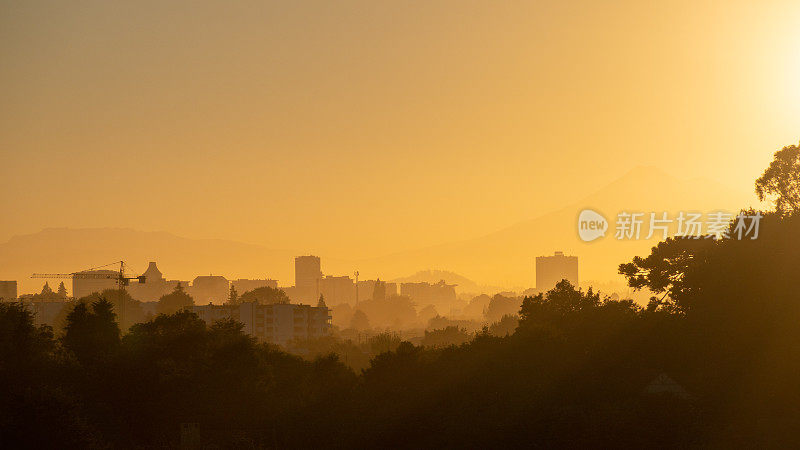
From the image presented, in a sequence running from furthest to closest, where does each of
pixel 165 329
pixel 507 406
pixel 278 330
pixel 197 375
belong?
pixel 278 330 < pixel 165 329 < pixel 197 375 < pixel 507 406

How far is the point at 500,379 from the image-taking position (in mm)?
60031

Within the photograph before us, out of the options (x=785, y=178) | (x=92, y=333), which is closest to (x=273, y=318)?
(x=92, y=333)

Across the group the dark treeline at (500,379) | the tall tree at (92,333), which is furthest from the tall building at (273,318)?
the dark treeline at (500,379)

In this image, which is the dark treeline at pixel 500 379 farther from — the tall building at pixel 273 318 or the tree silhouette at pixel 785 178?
the tall building at pixel 273 318

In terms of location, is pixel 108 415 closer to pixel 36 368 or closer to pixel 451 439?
pixel 36 368

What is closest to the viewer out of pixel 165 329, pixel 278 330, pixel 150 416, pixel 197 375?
pixel 150 416

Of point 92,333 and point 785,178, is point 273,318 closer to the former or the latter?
point 92,333

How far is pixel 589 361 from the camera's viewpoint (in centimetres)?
6150

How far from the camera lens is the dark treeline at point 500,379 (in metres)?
50.0

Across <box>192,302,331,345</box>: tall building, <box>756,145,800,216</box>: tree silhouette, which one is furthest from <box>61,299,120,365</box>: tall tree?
<box>192,302,331,345</box>: tall building

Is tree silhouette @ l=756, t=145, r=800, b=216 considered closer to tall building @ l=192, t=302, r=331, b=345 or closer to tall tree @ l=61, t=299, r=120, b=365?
tall tree @ l=61, t=299, r=120, b=365

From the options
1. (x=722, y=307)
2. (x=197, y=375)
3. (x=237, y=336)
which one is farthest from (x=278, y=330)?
(x=722, y=307)

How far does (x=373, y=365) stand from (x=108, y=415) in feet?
59.7

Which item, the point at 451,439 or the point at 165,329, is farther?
the point at 165,329
